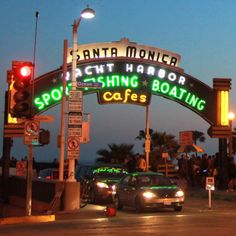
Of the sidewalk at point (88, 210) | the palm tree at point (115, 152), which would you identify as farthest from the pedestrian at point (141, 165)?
the palm tree at point (115, 152)

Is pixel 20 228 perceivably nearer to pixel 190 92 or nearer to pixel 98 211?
pixel 98 211

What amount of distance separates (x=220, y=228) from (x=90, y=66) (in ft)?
50.7

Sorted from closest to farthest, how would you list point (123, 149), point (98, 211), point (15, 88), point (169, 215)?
point (15, 88) → point (169, 215) → point (98, 211) → point (123, 149)

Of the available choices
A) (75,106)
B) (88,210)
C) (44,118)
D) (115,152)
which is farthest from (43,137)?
(115,152)

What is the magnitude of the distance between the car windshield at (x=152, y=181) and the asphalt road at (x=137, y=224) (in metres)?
0.97

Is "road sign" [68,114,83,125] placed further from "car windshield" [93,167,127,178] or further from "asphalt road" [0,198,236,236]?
"car windshield" [93,167,127,178]

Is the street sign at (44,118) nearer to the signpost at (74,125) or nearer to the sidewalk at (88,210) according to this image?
the signpost at (74,125)

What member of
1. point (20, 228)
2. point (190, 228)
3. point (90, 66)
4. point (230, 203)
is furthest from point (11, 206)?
point (190, 228)

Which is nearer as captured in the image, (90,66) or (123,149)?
(90,66)

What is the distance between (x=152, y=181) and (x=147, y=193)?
3.27ft

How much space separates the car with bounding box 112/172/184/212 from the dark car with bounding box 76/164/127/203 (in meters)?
2.06

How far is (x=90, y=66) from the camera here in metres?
28.7

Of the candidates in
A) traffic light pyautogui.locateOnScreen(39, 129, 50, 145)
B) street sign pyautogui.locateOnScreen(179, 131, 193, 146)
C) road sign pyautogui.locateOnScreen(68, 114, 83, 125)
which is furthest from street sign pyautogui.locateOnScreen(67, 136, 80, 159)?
street sign pyautogui.locateOnScreen(179, 131, 193, 146)

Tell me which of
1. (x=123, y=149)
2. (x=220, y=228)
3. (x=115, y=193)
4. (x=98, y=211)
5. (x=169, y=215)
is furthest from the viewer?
(x=123, y=149)
